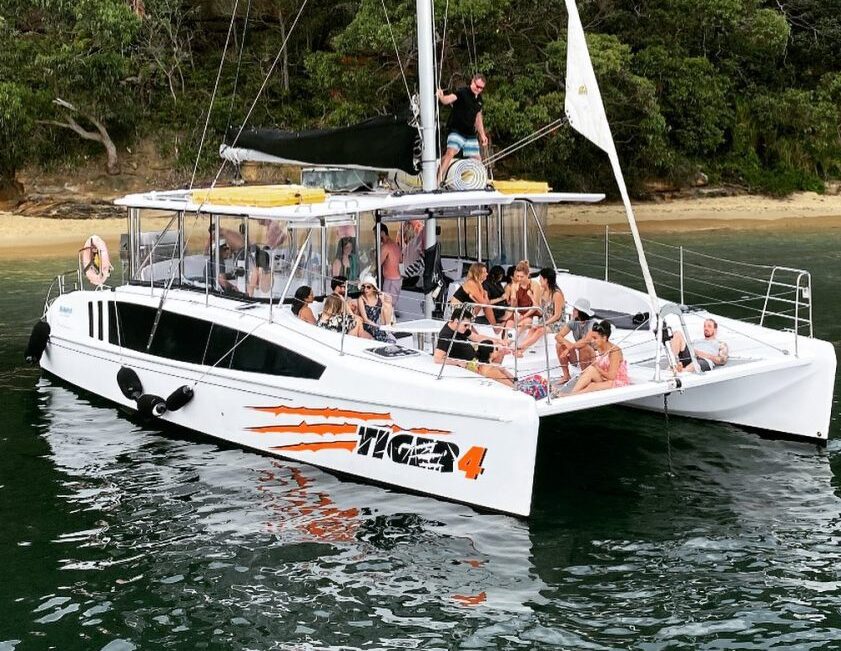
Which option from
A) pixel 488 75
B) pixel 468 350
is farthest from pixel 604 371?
pixel 488 75

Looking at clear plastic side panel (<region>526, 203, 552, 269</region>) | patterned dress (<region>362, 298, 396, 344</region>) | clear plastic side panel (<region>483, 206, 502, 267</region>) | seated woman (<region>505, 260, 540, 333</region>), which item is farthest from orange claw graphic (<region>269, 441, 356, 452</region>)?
clear plastic side panel (<region>526, 203, 552, 269</region>)

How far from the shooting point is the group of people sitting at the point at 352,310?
13180mm

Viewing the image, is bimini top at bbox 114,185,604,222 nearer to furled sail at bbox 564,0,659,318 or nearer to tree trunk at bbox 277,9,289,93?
furled sail at bbox 564,0,659,318

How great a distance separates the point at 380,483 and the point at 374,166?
4679 millimetres

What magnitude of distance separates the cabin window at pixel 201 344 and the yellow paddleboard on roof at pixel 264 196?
58.5 inches

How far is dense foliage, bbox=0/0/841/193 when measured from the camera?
3369 cm

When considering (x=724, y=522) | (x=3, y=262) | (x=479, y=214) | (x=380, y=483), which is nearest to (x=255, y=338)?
(x=380, y=483)

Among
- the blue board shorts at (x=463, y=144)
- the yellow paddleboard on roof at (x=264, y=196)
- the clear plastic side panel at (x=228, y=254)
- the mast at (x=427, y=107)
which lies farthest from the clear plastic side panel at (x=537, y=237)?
the clear plastic side panel at (x=228, y=254)

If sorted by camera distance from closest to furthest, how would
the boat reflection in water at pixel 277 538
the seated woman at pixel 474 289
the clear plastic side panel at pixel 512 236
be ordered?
the boat reflection in water at pixel 277 538 < the seated woman at pixel 474 289 < the clear plastic side panel at pixel 512 236

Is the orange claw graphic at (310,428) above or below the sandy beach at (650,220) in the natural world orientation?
below

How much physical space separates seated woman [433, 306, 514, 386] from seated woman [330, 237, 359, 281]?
190 centimetres

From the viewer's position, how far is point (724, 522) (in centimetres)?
1116

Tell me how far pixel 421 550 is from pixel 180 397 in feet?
14.7

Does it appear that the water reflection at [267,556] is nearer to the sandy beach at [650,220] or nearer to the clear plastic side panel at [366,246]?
the clear plastic side panel at [366,246]
